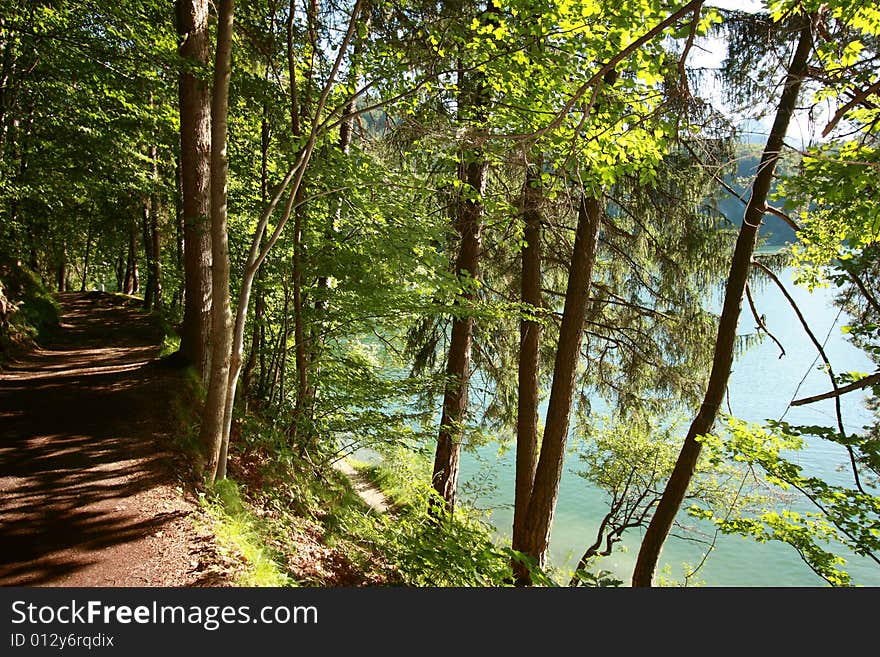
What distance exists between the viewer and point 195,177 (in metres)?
5.73

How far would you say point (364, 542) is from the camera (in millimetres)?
5645

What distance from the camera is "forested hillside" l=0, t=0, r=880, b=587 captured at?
3.94 metres

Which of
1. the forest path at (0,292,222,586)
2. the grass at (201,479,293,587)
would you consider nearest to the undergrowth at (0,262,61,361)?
the forest path at (0,292,222,586)

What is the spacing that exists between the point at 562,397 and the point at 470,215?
2.84 meters

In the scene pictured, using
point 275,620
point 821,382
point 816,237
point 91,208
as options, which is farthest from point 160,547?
point 821,382

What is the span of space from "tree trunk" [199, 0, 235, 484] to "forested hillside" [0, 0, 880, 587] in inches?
0.9

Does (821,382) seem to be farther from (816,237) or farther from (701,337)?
(816,237)

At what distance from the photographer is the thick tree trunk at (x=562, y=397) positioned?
5699mm

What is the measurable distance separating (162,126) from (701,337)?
8441 millimetres

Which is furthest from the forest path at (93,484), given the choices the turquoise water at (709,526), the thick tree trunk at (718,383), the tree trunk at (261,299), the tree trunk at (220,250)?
the turquoise water at (709,526)

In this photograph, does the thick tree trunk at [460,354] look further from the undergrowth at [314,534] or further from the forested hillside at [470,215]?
the undergrowth at [314,534]

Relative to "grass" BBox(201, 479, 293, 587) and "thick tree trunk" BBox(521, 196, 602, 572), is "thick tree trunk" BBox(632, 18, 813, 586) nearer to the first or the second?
"thick tree trunk" BBox(521, 196, 602, 572)

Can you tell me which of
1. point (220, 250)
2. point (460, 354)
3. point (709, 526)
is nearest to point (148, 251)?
point (460, 354)

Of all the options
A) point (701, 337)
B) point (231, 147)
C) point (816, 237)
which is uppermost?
point (231, 147)
